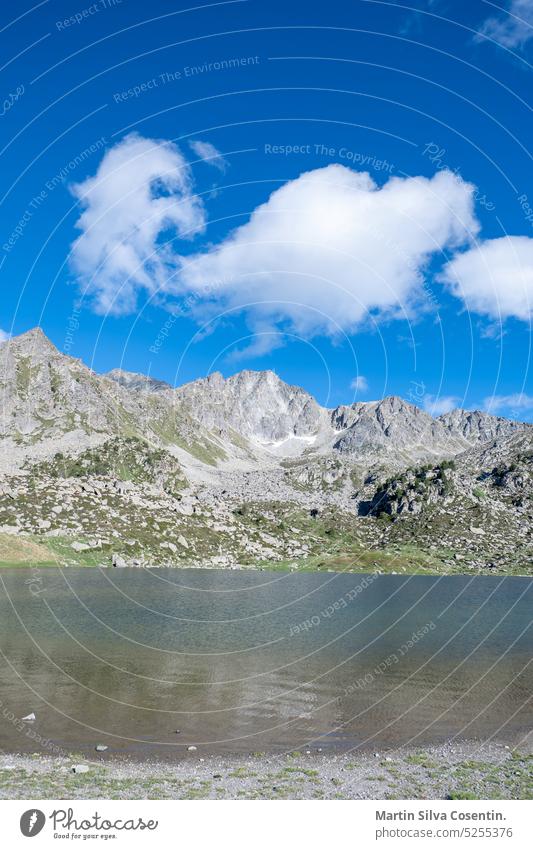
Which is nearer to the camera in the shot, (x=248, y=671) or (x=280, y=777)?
(x=280, y=777)

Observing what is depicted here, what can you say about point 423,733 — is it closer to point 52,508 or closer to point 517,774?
point 517,774

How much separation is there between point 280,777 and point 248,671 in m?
21.0

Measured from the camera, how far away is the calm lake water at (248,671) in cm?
2888

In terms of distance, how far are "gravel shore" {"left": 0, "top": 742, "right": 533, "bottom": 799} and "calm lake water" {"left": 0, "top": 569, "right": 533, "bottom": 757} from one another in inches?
75.2

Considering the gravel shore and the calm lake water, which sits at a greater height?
the gravel shore

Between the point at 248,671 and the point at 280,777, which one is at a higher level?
the point at 280,777

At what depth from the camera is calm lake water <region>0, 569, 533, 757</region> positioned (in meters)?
28.9

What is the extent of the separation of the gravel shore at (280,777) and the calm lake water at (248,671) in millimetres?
1909

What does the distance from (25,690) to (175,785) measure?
18.3 meters

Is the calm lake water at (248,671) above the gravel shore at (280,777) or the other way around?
the other way around

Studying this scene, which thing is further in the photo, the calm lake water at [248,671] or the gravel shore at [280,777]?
the calm lake water at [248,671]

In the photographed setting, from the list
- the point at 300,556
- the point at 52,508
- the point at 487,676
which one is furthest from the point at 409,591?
the point at 52,508

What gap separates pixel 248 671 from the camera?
140 feet

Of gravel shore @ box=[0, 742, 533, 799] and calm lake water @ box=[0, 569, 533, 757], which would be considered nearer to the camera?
gravel shore @ box=[0, 742, 533, 799]
